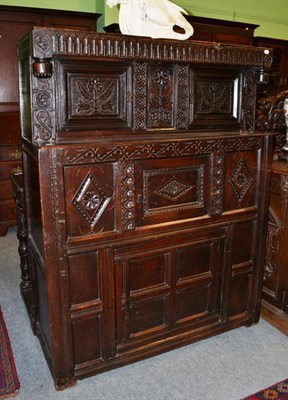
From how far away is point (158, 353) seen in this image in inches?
82.8

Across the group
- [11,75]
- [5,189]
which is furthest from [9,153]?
[11,75]

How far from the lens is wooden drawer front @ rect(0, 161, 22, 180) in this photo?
3889 mm

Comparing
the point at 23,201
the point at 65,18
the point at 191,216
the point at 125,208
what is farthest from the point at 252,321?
the point at 65,18

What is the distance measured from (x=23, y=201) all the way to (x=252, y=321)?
5.21ft

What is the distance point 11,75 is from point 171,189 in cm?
309

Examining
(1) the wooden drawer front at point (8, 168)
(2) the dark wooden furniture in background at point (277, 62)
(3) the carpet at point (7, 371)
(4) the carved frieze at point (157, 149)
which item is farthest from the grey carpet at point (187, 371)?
(2) the dark wooden furniture in background at point (277, 62)

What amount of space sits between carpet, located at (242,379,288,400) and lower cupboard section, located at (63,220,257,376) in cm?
44

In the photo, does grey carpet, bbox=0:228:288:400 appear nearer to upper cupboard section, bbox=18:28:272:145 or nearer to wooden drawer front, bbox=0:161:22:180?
upper cupboard section, bbox=18:28:272:145

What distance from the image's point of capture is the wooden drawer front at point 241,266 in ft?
7.13

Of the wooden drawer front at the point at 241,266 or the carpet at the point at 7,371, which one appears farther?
the wooden drawer front at the point at 241,266

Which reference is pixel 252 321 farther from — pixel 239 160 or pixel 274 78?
pixel 274 78

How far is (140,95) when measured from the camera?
178 cm

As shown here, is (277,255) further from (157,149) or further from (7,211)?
(7,211)

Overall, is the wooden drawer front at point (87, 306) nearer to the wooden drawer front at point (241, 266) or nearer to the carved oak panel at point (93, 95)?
the carved oak panel at point (93, 95)
